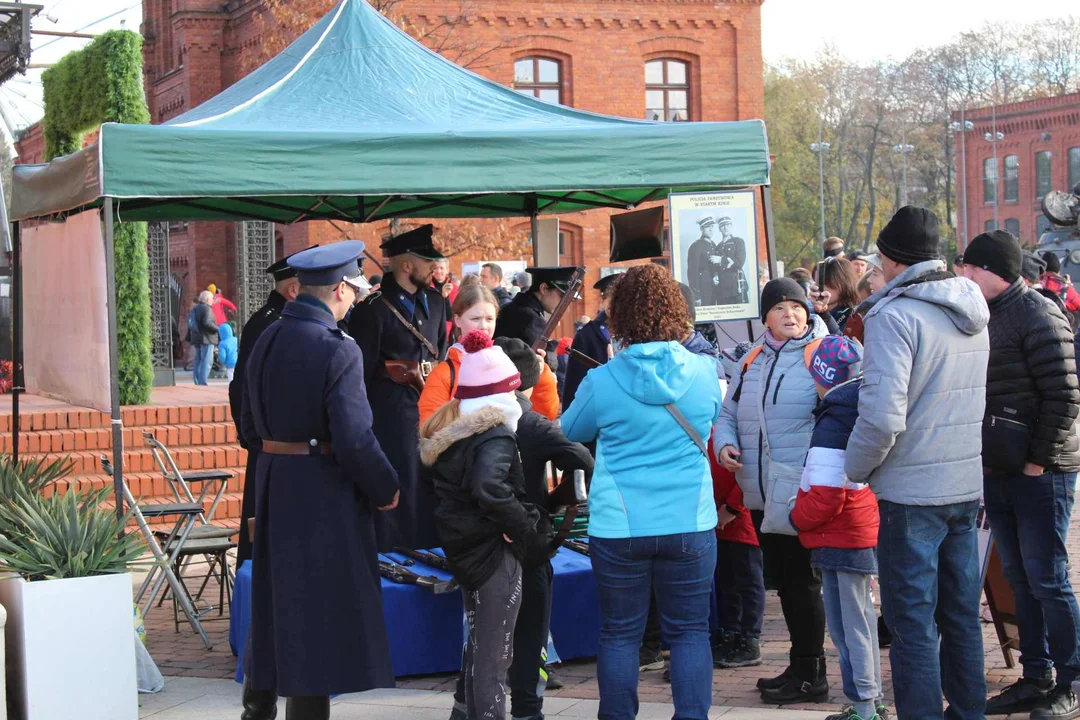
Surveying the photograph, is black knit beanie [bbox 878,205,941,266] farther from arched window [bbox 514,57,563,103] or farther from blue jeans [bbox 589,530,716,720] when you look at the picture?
arched window [bbox 514,57,563,103]

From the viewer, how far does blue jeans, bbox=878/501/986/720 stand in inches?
186

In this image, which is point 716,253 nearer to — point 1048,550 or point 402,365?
point 402,365

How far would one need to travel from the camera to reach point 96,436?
1146 centimetres

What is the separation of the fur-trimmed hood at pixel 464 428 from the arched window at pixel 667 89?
2615cm

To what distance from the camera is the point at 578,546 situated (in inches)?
271

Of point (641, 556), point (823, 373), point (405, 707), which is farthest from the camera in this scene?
point (405, 707)

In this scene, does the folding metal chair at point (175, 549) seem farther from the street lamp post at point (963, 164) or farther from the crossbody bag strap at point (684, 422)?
the street lamp post at point (963, 164)

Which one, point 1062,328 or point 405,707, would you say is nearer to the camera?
point 1062,328

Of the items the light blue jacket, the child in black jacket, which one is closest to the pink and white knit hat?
the child in black jacket

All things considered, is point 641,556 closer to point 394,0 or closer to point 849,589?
point 849,589

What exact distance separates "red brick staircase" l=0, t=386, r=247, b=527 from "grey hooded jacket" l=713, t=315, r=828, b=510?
5945 millimetres

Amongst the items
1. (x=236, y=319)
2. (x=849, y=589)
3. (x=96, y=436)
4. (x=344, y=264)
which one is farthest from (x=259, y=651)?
(x=236, y=319)

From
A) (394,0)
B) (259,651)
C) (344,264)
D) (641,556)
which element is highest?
(394,0)

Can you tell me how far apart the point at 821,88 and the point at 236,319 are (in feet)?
135
